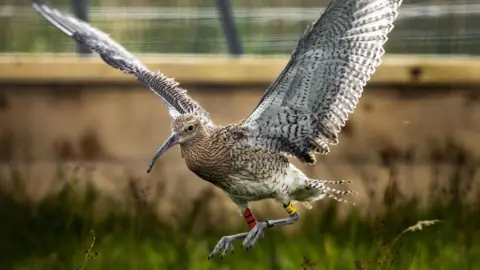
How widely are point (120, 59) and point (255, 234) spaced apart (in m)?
0.66

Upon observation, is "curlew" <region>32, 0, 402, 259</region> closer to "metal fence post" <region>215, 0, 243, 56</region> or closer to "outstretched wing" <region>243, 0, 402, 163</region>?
"outstretched wing" <region>243, 0, 402, 163</region>

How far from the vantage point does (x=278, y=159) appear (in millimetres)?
3320

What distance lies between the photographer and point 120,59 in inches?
139

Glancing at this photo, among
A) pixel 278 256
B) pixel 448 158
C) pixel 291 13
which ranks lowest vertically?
pixel 278 256

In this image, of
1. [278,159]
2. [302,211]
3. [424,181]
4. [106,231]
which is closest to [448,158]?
[424,181]

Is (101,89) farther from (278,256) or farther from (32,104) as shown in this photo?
(278,256)

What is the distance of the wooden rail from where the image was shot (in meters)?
3.70

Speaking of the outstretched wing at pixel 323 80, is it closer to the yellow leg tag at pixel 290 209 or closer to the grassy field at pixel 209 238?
the yellow leg tag at pixel 290 209

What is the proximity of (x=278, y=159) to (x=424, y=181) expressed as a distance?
0.69 metres

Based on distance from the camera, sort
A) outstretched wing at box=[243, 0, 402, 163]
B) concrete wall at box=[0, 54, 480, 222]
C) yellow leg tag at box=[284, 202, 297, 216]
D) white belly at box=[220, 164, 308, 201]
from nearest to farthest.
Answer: outstretched wing at box=[243, 0, 402, 163]
white belly at box=[220, 164, 308, 201]
yellow leg tag at box=[284, 202, 297, 216]
concrete wall at box=[0, 54, 480, 222]

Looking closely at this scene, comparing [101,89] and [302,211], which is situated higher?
[101,89]

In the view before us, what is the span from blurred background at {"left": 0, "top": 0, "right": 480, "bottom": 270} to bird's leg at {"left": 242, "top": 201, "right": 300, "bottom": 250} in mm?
256

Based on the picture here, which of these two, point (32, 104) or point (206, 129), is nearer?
point (206, 129)

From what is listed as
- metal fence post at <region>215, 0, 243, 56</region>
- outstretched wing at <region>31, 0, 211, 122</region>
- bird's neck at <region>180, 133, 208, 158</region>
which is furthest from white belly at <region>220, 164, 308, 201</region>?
metal fence post at <region>215, 0, 243, 56</region>
